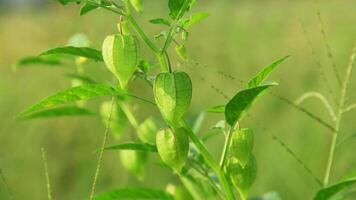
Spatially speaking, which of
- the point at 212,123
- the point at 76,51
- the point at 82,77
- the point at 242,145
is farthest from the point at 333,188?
the point at 212,123

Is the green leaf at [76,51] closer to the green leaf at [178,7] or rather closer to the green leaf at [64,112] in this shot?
the green leaf at [178,7]

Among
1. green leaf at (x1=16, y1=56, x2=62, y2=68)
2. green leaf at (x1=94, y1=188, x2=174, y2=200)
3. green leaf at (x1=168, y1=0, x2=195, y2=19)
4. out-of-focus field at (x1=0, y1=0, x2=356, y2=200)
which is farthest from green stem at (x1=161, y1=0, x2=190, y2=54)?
out-of-focus field at (x1=0, y1=0, x2=356, y2=200)

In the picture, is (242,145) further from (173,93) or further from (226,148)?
(173,93)

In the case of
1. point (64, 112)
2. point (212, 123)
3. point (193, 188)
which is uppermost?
point (64, 112)

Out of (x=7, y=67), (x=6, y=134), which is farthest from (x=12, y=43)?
(x=6, y=134)

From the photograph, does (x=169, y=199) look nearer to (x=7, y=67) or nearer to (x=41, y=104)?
(x=41, y=104)

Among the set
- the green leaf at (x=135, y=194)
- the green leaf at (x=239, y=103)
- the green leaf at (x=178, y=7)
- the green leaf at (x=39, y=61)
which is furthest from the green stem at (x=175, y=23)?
the green leaf at (x=39, y=61)
